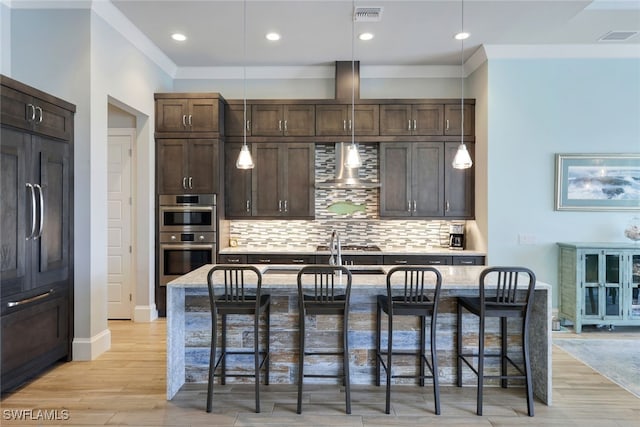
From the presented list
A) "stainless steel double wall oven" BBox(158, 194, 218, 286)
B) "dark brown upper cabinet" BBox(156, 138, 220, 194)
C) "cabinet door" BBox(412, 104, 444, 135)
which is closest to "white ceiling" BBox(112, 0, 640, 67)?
"cabinet door" BBox(412, 104, 444, 135)

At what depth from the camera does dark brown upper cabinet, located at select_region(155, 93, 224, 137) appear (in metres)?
4.98

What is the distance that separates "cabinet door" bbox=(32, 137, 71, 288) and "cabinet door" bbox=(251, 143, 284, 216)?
2.19m

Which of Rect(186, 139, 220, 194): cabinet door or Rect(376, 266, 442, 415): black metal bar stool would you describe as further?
Rect(186, 139, 220, 194): cabinet door

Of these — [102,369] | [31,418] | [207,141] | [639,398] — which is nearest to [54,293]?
[102,369]

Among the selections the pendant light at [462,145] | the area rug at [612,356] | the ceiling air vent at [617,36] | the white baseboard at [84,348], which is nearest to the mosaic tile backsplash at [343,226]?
the pendant light at [462,145]

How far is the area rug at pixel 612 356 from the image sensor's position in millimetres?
3316

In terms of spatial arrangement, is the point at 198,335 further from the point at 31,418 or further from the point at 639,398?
the point at 639,398

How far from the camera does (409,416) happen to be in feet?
8.79

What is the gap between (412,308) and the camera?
8.98ft

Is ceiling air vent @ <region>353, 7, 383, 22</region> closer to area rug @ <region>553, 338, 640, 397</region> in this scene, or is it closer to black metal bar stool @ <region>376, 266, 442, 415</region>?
black metal bar stool @ <region>376, 266, 442, 415</region>

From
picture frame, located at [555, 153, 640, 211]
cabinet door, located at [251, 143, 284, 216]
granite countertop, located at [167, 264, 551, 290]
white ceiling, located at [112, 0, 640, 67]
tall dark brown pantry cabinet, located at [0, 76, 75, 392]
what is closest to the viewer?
granite countertop, located at [167, 264, 551, 290]

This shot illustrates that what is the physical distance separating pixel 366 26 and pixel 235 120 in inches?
81.4

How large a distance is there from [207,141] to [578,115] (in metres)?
4.53

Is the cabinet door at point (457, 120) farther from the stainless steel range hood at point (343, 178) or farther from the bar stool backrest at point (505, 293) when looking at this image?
the bar stool backrest at point (505, 293)
